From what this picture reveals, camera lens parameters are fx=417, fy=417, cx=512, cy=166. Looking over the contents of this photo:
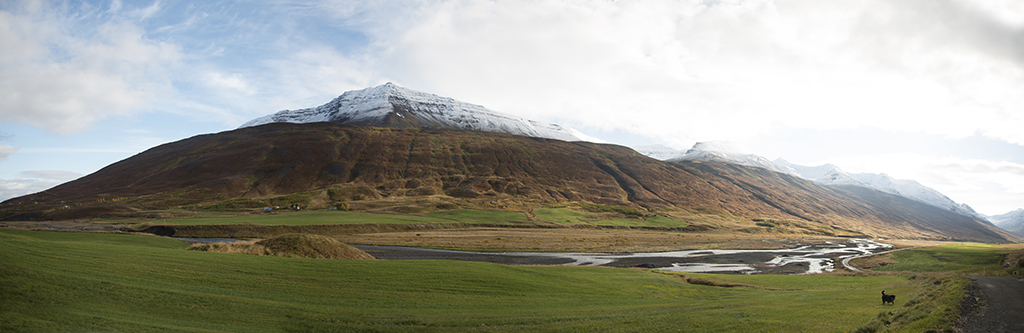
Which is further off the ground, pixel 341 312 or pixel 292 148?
pixel 292 148

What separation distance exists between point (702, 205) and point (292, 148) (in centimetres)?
19272

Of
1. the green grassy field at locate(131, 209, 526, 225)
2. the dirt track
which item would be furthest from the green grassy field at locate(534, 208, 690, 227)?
the dirt track

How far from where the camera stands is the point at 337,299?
63.1 feet

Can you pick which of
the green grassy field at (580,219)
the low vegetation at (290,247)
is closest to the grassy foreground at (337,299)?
the low vegetation at (290,247)

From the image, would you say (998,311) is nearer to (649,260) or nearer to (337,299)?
(337,299)

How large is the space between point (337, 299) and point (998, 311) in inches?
996

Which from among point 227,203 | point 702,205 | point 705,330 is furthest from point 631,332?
point 702,205

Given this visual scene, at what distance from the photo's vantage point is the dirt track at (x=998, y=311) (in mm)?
12758

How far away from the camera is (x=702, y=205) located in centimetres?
19625

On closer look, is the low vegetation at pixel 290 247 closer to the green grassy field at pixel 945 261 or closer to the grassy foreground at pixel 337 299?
the grassy foreground at pixel 337 299

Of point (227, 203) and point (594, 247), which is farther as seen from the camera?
point (227, 203)

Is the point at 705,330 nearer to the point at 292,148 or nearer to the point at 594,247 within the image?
the point at 594,247

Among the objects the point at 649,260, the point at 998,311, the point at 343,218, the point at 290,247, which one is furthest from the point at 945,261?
the point at 343,218

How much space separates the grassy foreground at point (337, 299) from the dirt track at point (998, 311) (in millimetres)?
3275
